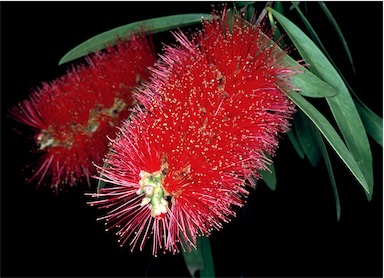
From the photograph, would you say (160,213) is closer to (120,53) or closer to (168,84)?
(168,84)

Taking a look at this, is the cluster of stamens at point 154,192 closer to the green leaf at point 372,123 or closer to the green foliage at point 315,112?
the green foliage at point 315,112

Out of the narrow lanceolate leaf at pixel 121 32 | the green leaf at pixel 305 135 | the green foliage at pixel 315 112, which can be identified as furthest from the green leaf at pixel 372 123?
the narrow lanceolate leaf at pixel 121 32

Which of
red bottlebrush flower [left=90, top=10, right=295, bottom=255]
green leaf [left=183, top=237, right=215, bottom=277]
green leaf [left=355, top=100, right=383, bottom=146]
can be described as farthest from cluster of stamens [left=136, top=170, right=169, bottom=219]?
green leaf [left=355, top=100, right=383, bottom=146]

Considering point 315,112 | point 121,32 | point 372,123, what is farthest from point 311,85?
point 121,32

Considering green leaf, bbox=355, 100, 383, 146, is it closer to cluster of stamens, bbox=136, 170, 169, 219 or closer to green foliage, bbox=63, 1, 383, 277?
green foliage, bbox=63, 1, 383, 277

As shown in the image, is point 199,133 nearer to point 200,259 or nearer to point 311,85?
point 311,85

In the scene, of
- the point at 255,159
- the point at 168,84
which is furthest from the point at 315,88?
the point at 168,84
